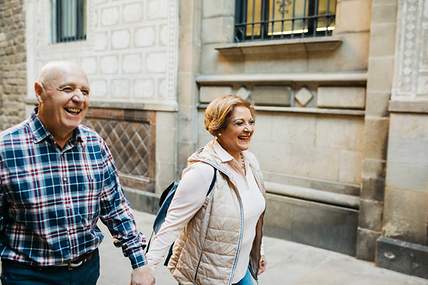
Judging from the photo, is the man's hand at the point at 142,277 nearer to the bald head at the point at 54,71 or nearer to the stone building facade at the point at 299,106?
the bald head at the point at 54,71

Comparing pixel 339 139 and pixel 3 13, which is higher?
pixel 3 13

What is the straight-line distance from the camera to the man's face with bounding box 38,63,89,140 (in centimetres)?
188

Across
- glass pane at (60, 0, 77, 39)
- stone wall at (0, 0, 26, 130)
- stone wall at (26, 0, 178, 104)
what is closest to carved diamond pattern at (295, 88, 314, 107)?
stone wall at (26, 0, 178, 104)

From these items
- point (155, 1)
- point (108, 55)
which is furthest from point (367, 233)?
point (108, 55)

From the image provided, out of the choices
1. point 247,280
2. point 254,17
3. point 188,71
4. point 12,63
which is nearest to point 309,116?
point 254,17

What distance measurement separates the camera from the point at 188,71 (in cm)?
669

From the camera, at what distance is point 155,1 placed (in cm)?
696

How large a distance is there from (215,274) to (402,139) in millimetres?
3017

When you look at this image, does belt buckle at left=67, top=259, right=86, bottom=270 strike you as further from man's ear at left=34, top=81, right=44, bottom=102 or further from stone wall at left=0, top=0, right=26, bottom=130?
stone wall at left=0, top=0, right=26, bottom=130

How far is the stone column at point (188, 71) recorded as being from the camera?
665cm

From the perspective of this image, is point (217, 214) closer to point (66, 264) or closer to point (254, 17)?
point (66, 264)

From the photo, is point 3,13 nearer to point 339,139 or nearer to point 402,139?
point 339,139

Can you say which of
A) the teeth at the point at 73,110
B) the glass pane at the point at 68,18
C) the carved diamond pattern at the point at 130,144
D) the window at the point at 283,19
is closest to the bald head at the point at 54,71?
the teeth at the point at 73,110

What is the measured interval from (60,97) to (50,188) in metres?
0.38
